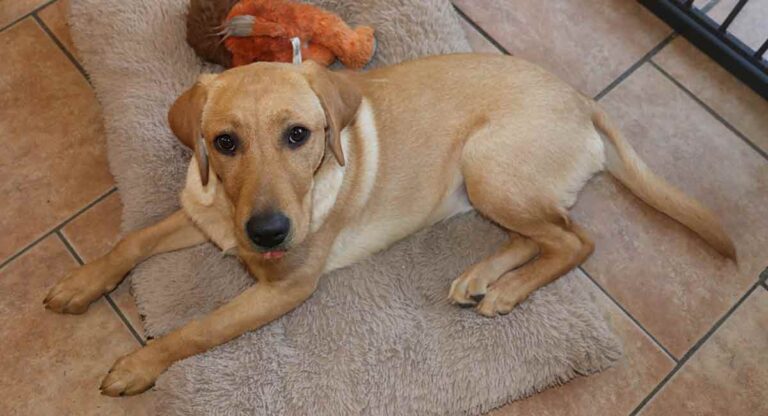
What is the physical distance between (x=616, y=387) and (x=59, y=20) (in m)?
2.97

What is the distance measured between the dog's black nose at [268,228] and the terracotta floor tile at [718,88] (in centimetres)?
227

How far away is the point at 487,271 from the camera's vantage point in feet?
9.39

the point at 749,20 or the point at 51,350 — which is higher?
the point at 749,20

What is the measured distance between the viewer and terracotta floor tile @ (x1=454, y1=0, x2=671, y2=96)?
354 cm

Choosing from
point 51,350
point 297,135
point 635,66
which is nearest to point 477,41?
point 635,66

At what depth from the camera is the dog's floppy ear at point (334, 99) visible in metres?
2.27

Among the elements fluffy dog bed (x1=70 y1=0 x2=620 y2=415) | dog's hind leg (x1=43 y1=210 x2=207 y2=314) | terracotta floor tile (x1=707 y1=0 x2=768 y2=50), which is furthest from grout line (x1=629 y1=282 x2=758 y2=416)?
dog's hind leg (x1=43 y1=210 x2=207 y2=314)

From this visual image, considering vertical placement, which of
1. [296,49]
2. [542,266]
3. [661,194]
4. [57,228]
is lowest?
[57,228]

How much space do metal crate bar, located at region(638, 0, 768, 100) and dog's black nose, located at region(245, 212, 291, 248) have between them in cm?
239

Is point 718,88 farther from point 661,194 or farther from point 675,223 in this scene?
point 661,194

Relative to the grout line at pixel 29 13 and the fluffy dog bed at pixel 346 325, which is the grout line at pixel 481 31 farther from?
the grout line at pixel 29 13

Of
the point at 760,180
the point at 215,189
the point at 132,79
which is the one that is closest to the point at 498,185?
the point at 215,189

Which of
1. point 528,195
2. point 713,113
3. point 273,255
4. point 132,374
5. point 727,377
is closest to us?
point 273,255

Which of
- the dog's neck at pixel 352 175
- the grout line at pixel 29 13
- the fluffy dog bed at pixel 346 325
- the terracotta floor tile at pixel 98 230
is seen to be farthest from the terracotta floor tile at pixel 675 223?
the grout line at pixel 29 13
